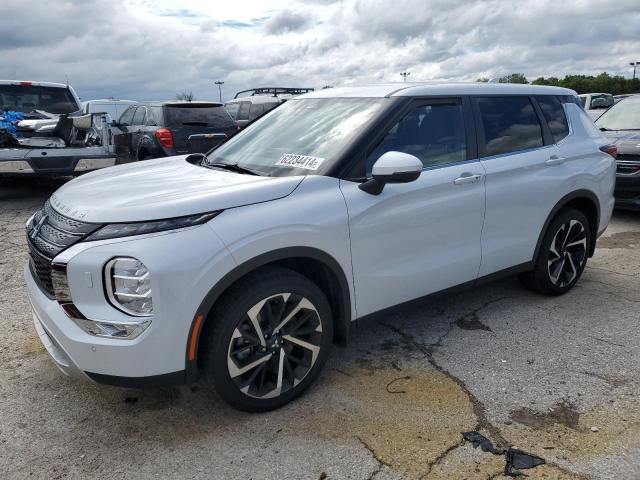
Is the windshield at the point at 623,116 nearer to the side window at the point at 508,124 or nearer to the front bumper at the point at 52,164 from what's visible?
the side window at the point at 508,124

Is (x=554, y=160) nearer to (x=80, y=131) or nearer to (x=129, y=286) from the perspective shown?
(x=129, y=286)

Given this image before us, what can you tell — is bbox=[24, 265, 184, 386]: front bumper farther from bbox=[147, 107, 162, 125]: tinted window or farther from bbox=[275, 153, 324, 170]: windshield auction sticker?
bbox=[147, 107, 162, 125]: tinted window

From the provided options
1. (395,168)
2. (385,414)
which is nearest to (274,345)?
(385,414)

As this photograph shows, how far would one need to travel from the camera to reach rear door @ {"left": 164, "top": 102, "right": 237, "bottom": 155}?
898cm

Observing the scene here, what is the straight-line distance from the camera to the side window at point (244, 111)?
550 inches

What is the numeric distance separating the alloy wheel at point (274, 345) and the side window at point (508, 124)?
1.84 meters

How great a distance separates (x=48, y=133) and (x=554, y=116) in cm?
769

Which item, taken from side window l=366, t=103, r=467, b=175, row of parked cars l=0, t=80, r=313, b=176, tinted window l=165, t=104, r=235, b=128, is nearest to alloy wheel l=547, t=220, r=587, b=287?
side window l=366, t=103, r=467, b=175

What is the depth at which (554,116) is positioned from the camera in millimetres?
4387

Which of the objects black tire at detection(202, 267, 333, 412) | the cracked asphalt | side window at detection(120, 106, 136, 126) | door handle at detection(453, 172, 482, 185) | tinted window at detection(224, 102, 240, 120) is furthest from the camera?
tinted window at detection(224, 102, 240, 120)

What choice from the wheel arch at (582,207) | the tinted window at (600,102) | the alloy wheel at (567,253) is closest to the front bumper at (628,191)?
the wheel arch at (582,207)

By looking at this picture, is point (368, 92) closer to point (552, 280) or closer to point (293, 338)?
point (293, 338)

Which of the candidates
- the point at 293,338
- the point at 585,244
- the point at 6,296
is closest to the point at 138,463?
the point at 293,338

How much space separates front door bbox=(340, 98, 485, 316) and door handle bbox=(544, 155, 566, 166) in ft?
2.66
